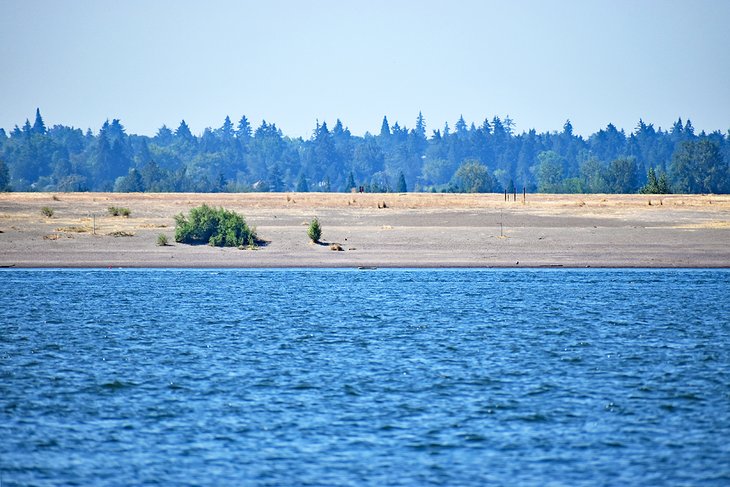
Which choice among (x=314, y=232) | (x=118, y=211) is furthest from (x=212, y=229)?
(x=118, y=211)

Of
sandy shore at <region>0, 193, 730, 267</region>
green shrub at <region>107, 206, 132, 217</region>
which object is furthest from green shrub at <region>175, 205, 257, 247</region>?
green shrub at <region>107, 206, 132, 217</region>

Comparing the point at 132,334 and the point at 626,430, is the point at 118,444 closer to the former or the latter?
the point at 626,430

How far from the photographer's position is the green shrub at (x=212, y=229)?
56000 millimetres

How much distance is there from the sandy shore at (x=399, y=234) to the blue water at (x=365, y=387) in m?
7.59

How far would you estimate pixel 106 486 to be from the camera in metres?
16.9

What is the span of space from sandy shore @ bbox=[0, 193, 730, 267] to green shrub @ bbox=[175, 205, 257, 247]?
1.09 metres

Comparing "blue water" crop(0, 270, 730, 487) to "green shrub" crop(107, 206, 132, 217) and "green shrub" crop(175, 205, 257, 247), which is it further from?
"green shrub" crop(107, 206, 132, 217)

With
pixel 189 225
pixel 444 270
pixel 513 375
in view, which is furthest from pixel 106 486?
pixel 189 225

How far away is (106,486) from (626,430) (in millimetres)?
10026

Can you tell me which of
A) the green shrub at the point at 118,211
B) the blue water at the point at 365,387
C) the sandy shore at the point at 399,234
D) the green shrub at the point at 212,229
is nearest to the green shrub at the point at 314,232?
the sandy shore at the point at 399,234

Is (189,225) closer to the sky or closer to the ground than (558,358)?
closer to the sky

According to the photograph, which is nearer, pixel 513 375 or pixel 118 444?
pixel 118 444

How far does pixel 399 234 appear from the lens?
59125mm

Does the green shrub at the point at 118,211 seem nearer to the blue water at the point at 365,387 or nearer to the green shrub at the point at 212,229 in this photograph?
the green shrub at the point at 212,229
